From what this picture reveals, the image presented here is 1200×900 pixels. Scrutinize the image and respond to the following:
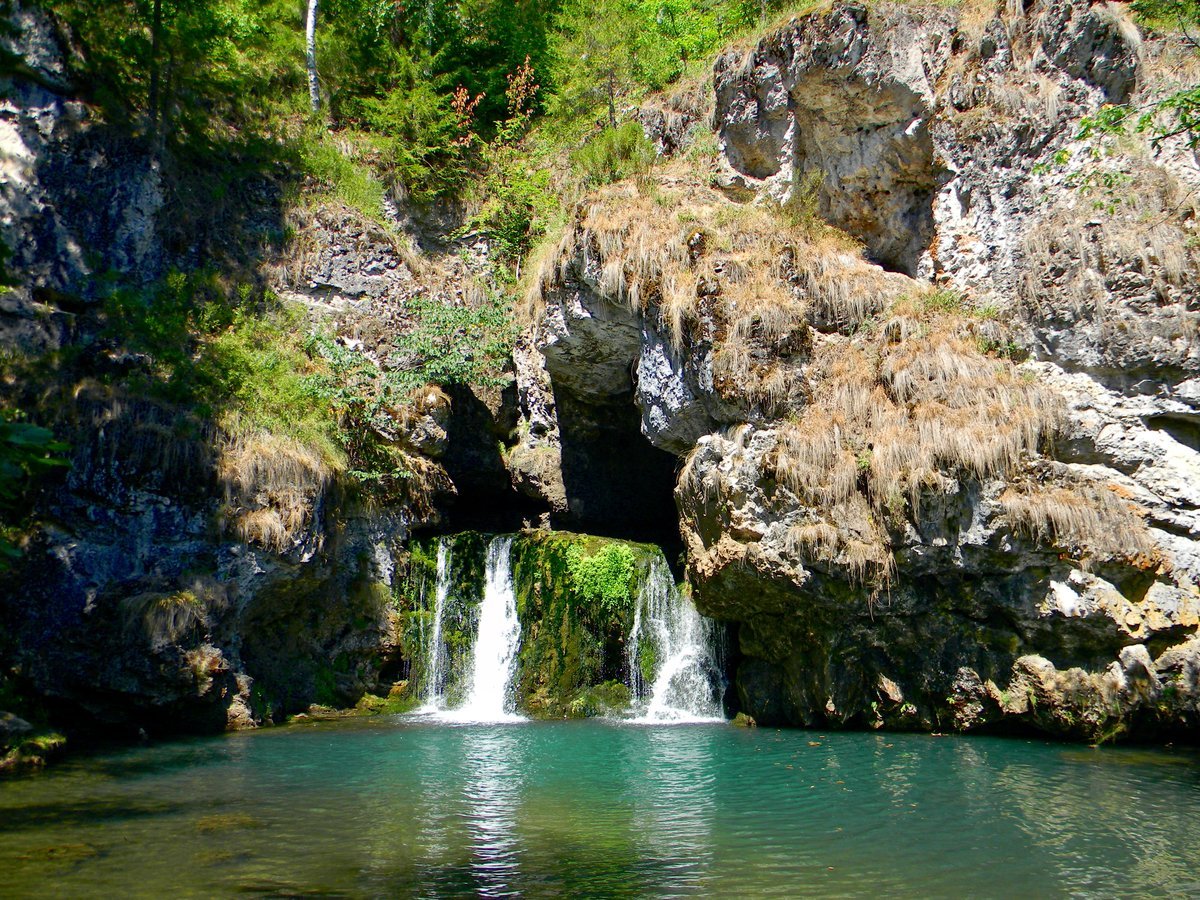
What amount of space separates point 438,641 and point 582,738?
4047 millimetres

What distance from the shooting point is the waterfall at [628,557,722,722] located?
503 inches

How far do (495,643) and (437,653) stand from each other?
99cm

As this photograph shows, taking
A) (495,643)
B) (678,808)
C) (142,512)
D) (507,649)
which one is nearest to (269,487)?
(142,512)

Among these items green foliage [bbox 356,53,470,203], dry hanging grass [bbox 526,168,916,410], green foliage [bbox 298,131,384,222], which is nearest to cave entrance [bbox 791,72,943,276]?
dry hanging grass [bbox 526,168,916,410]

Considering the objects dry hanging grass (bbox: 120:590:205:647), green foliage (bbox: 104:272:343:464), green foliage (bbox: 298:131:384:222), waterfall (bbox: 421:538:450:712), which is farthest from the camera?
green foliage (bbox: 298:131:384:222)

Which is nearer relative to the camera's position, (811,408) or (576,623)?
(811,408)

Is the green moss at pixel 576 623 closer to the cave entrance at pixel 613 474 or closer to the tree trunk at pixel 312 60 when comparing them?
the cave entrance at pixel 613 474

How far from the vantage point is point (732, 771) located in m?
8.39

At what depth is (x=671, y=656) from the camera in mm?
13039

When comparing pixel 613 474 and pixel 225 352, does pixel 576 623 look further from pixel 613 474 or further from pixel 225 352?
pixel 225 352

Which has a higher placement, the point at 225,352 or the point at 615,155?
the point at 615,155

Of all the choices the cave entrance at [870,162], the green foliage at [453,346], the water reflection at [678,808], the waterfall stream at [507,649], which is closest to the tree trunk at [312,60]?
the green foliage at [453,346]

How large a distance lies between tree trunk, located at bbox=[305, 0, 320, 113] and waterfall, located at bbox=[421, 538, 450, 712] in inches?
430

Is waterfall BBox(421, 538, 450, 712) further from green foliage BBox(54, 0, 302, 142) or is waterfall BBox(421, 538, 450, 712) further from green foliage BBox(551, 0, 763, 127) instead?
green foliage BBox(551, 0, 763, 127)
